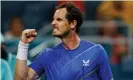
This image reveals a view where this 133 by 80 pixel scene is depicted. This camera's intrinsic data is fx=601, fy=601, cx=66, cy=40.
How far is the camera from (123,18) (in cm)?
1136

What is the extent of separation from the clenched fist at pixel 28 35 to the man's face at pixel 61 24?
0.23m

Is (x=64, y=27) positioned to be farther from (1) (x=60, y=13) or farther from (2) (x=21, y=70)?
(2) (x=21, y=70)

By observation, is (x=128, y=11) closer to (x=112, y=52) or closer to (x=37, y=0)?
(x=112, y=52)

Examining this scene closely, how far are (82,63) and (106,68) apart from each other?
26 cm

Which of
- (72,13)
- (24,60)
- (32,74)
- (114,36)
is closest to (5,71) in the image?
(32,74)

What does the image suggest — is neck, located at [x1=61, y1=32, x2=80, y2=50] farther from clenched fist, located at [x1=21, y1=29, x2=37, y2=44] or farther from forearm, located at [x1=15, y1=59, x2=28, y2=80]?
forearm, located at [x1=15, y1=59, x2=28, y2=80]

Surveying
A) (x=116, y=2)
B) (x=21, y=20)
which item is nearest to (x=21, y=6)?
(x=21, y=20)

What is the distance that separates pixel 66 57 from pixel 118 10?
217 inches

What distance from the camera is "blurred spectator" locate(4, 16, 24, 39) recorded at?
38.7ft

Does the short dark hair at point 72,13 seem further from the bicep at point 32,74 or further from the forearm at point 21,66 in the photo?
the bicep at point 32,74

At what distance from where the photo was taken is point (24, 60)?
6.00 meters

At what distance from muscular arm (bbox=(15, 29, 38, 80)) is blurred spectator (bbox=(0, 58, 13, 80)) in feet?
6.76

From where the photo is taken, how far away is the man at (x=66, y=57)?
5.98 m

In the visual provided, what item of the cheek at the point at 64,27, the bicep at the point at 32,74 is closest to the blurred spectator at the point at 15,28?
the bicep at the point at 32,74
